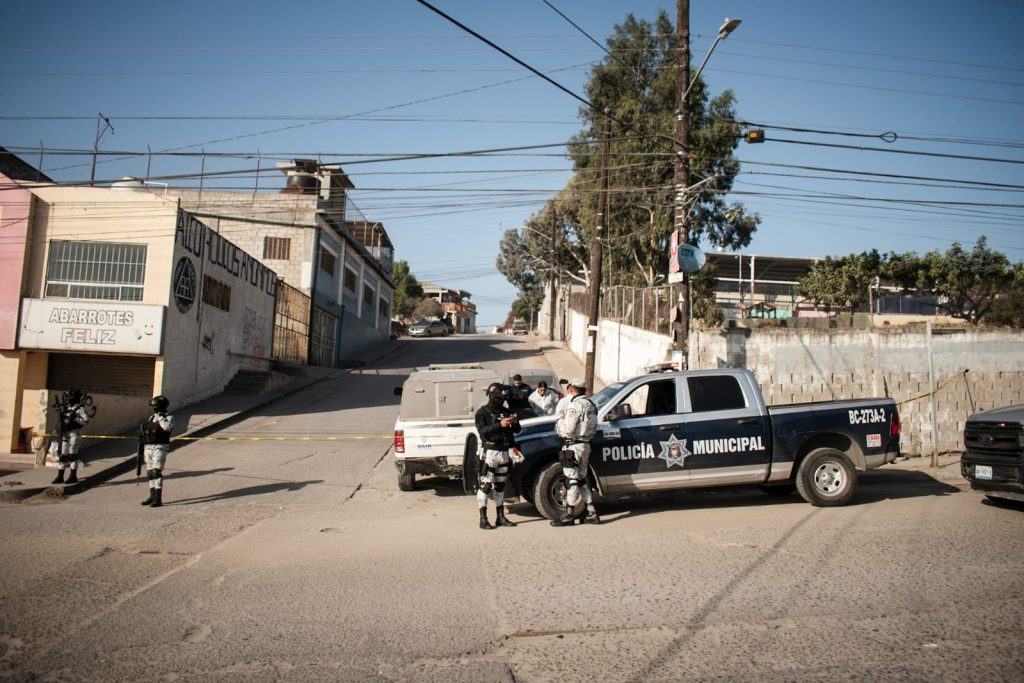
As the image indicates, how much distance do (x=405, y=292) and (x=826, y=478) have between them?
82013mm

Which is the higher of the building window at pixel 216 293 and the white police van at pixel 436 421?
the building window at pixel 216 293

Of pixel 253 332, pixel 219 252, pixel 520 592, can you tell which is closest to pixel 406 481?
pixel 520 592

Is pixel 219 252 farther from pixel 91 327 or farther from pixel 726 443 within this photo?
pixel 726 443

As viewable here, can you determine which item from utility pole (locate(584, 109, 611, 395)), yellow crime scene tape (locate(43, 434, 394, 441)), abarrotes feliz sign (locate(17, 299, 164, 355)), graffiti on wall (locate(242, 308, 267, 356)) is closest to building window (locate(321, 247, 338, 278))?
graffiti on wall (locate(242, 308, 267, 356))

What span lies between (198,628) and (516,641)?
93.2 inches

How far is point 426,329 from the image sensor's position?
6053 cm

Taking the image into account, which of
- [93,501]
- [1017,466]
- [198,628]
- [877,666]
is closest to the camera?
[877,666]

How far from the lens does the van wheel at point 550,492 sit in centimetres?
865

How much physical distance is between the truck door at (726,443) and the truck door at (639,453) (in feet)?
0.63

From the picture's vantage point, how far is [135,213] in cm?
1944

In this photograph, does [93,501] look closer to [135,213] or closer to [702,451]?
[702,451]

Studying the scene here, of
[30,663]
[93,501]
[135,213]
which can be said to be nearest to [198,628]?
[30,663]

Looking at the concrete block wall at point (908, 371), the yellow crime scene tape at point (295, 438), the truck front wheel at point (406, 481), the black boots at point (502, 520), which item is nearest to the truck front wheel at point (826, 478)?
the black boots at point (502, 520)

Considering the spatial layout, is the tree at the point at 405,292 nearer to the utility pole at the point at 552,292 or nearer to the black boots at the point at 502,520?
the utility pole at the point at 552,292
